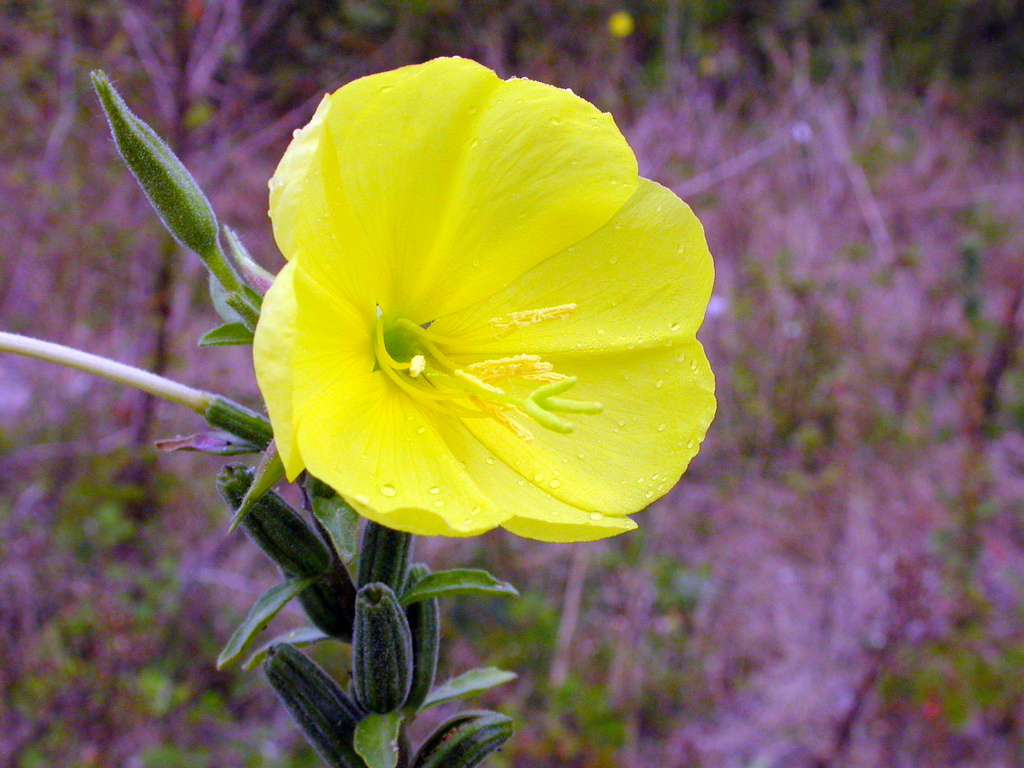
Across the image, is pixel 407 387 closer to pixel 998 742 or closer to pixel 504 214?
pixel 504 214

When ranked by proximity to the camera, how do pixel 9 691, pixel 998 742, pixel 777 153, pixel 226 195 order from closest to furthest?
1. pixel 9 691
2. pixel 998 742
3. pixel 226 195
4. pixel 777 153

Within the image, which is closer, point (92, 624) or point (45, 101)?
point (92, 624)

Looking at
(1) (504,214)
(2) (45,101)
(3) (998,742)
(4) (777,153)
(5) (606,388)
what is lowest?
(3) (998,742)

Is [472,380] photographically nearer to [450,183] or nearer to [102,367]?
[450,183]

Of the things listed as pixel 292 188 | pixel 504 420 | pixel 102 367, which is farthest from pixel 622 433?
pixel 102 367

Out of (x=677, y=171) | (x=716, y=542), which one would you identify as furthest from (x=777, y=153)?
(x=716, y=542)

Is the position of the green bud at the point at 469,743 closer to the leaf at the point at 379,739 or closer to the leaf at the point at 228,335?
the leaf at the point at 379,739

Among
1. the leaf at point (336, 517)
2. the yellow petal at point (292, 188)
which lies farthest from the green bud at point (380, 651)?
the yellow petal at point (292, 188)

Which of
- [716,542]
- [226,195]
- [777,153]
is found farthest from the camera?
[777,153]
